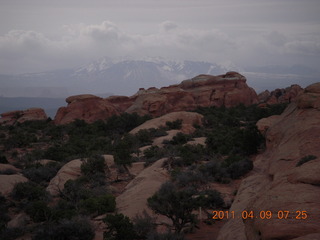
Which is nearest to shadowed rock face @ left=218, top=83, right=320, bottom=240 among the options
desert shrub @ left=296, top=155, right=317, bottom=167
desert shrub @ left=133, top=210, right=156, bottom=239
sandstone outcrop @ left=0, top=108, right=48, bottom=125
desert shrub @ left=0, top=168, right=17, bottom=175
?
desert shrub @ left=296, top=155, right=317, bottom=167

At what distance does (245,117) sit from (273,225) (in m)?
42.4

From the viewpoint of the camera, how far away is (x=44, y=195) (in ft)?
56.0

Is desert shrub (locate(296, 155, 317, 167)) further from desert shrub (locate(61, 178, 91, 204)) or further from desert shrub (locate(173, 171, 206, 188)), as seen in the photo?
desert shrub (locate(61, 178, 91, 204))

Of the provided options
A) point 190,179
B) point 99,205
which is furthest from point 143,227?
point 190,179

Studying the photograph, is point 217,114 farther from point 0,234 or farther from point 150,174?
point 0,234

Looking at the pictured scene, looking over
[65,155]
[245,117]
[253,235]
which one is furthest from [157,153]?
[245,117]

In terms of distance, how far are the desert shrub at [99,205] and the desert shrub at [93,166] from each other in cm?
566

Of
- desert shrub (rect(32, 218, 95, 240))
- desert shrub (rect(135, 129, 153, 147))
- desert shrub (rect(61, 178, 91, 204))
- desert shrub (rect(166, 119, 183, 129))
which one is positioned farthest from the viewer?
desert shrub (rect(166, 119, 183, 129))

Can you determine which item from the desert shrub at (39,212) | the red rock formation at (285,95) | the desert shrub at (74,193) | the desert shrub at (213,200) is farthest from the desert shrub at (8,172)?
the red rock formation at (285,95)

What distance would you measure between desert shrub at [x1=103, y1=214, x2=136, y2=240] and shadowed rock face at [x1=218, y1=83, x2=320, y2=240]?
116 inches

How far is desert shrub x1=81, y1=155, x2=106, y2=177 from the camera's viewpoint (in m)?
20.6

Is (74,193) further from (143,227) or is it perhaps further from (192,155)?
(192,155)

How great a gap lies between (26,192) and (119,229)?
26.7 ft

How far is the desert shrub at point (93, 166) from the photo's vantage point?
20.6 meters
